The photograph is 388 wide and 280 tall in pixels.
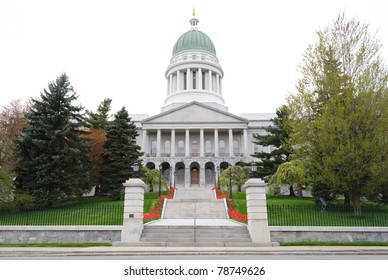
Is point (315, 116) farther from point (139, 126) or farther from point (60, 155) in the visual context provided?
point (139, 126)

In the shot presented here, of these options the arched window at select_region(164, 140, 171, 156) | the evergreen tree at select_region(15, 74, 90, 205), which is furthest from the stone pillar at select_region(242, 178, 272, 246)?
the arched window at select_region(164, 140, 171, 156)

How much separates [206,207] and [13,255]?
13.0 meters

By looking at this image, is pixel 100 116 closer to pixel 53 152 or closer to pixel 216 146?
pixel 53 152

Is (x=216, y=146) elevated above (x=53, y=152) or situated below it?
above

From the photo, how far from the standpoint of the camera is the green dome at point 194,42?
6034 centimetres

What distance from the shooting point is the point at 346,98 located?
50.6ft

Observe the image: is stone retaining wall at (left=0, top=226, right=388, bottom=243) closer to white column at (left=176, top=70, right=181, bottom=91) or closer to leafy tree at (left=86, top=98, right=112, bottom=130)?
leafy tree at (left=86, top=98, right=112, bottom=130)

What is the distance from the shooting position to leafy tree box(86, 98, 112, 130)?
3362cm

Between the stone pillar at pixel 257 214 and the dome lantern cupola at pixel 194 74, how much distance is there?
41717 millimetres

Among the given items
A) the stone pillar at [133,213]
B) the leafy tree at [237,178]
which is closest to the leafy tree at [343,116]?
the stone pillar at [133,213]

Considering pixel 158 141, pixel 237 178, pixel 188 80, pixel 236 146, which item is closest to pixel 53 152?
pixel 237 178

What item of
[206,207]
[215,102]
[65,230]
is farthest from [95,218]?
[215,102]

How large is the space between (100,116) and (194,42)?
32.7 m

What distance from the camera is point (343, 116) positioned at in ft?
50.4
